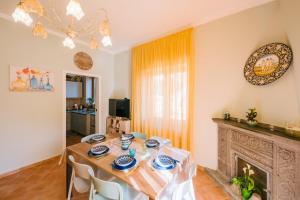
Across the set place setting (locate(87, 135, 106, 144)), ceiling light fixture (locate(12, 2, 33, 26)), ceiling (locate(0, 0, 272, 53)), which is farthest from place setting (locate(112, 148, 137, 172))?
ceiling (locate(0, 0, 272, 53))

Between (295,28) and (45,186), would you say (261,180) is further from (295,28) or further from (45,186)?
(45,186)

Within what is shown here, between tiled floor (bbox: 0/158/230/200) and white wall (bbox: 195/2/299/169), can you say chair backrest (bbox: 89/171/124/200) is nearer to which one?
tiled floor (bbox: 0/158/230/200)

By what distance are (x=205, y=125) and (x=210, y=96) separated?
553mm

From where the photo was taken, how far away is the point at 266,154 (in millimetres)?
1548

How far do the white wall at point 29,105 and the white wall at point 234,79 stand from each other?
297 centimetres

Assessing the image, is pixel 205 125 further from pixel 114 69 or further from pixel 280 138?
pixel 114 69

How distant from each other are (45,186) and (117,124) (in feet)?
6.02

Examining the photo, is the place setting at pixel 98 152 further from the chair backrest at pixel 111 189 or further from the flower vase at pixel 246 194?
the flower vase at pixel 246 194

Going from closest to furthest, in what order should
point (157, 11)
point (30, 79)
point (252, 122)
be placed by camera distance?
point (252, 122) → point (157, 11) → point (30, 79)

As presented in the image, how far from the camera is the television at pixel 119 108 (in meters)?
3.52

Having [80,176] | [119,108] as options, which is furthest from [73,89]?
[80,176]

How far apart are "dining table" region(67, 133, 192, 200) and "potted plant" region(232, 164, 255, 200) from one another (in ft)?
2.94

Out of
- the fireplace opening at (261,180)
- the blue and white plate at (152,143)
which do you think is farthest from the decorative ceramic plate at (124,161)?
the fireplace opening at (261,180)

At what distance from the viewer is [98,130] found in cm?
381
